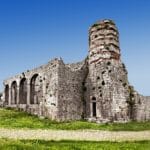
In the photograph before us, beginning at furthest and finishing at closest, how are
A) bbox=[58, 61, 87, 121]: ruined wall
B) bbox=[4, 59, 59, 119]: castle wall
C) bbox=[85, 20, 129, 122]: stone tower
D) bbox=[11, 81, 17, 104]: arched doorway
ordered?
1. bbox=[11, 81, 17, 104]: arched doorway
2. bbox=[85, 20, 129, 122]: stone tower
3. bbox=[4, 59, 59, 119]: castle wall
4. bbox=[58, 61, 87, 121]: ruined wall

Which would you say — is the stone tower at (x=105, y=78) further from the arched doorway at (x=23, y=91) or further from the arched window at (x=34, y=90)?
the arched doorway at (x=23, y=91)

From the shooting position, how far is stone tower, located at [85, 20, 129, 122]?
4641 centimetres

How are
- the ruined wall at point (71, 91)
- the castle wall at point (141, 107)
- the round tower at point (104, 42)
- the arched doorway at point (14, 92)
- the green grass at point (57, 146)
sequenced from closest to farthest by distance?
the green grass at point (57, 146), the ruined wall at point (71, 91), the round tower at point (104, 42), the castle wall at point (141, 107), the arched doorway at point (14, 92)

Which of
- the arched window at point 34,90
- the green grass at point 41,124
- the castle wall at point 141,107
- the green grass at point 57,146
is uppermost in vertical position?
the arched window at point 34,90

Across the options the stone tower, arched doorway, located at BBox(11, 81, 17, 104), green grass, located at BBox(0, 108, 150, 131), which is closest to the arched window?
arched doorway, located at BBox(11, 81, 17, 104)

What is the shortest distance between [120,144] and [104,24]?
24.8 metres

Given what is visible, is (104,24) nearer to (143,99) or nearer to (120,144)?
(143,99)

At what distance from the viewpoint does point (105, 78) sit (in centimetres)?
4706

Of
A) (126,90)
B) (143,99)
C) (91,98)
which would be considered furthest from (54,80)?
(143,99)

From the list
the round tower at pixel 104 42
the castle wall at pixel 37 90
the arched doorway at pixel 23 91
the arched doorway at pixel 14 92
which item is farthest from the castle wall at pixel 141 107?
the arched doorway at pixel 14 92

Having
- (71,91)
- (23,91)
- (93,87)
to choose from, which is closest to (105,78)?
(93,87)

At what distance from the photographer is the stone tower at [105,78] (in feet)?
152

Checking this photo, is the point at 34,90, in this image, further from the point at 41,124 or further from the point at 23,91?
the point at 41,124

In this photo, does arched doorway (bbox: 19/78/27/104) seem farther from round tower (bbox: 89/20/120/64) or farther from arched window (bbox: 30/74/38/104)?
round tower (bbox: 89/20/120/64)
